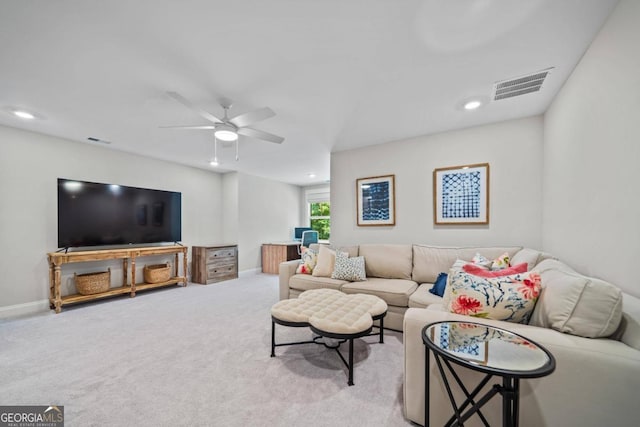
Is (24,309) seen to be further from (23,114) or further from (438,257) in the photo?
(438,257)

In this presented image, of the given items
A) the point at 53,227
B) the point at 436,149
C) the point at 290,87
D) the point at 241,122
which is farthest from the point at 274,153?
the point at 53,227

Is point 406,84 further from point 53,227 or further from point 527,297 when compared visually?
point 53,227

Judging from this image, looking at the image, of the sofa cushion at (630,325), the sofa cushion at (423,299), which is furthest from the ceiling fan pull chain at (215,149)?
the sofa cushion at (630,325)

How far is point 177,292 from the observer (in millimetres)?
4383

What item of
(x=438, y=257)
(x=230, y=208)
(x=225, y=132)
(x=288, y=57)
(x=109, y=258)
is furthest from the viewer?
(x=230, y=208)

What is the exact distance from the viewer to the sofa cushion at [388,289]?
8.53ft

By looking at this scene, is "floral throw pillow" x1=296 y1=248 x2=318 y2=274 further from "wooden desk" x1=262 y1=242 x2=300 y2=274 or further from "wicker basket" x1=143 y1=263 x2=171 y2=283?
"wicker basket" x1=143 y1=263 x2=171 y2=283

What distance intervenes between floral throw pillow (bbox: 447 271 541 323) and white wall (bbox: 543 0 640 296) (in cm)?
55

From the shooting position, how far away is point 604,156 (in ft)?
5.29

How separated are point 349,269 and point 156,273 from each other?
3467 mm

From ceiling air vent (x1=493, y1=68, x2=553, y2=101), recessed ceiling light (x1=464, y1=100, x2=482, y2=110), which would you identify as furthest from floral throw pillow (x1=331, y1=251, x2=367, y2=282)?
ceiling air vent (x1=493, y1=68, x2=553, y2=101)

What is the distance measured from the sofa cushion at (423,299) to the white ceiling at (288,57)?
196 centimetres

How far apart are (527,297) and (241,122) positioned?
8.71 ft

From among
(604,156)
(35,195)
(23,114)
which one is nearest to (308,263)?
(604,156)
